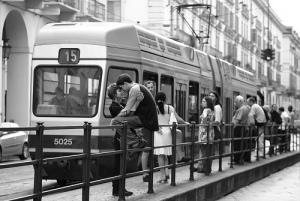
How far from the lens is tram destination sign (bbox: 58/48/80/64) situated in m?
12.4

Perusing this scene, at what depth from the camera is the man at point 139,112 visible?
892cm

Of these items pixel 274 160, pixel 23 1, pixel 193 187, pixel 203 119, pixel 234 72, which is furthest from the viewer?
pixel 23 1

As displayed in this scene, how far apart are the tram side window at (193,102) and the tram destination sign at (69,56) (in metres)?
5.51

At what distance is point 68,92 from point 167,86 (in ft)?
12.1

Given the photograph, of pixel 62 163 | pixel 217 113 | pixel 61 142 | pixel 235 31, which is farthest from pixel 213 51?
pixel 62 163

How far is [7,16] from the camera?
28.2 m

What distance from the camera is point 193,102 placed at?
17828mm

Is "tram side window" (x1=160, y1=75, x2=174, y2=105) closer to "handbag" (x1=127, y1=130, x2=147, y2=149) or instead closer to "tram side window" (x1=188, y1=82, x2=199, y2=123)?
"tram side window" (x1=188, y1=82, x2=199, y2=123)

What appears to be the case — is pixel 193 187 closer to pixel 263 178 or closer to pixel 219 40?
pixel 263 178

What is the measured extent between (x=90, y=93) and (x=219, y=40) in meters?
46.9

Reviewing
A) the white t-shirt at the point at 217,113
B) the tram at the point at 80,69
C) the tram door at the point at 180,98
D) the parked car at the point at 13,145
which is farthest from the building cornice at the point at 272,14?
the tram at the point at 80,69

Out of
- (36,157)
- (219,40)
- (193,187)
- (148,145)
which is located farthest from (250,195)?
(219,40)

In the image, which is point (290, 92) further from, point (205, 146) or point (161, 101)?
point (161, 101)

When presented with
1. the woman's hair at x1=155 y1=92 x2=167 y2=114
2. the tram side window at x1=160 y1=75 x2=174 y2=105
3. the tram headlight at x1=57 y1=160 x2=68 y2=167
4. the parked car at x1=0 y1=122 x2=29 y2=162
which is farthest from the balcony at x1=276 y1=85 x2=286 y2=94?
the tram headlight at x1=57 y1=160 x2=68 y2=167
